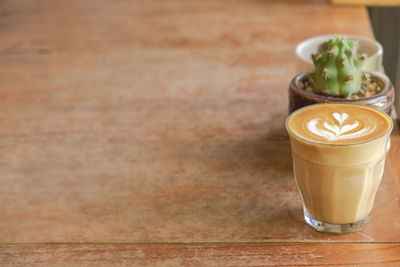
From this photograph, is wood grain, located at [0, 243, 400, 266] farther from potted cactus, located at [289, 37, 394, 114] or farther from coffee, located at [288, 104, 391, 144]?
potted cactus, located at [289, 37, 394, 114]

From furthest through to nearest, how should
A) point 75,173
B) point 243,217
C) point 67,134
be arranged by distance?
point 67,134, point 75,173, point 243,217

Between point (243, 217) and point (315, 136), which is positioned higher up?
point (315, 136)

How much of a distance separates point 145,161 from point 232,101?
0.32m

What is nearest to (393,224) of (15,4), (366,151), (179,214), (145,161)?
(366,151)

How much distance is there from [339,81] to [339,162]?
22cm

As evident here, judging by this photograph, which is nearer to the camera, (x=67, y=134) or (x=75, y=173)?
(x=75, y=173)

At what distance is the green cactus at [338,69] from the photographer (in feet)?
3.20

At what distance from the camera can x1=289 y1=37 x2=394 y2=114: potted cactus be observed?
97 cm

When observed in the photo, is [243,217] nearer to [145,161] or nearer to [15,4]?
[145,161]

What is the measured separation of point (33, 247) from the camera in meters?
0.87

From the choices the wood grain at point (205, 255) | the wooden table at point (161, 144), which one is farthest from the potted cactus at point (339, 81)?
the wood grain at point (205, 255)

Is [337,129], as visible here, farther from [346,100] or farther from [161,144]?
[161,144]

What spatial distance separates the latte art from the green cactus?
0.38 feet

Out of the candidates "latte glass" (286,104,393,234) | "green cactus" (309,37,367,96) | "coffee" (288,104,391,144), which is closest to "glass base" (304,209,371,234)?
"latte glass" (286,104,393,234)
